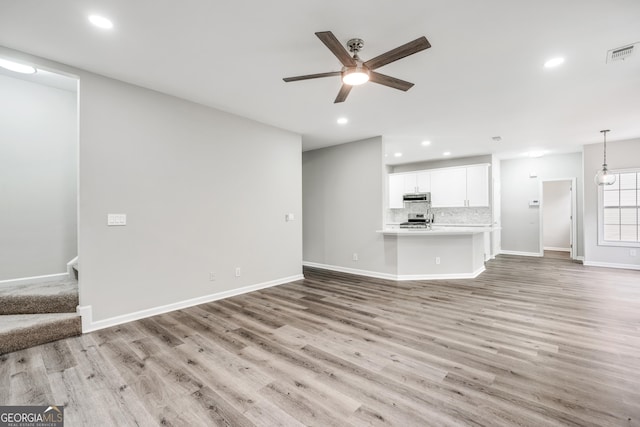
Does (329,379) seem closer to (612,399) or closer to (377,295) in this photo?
(612,399)

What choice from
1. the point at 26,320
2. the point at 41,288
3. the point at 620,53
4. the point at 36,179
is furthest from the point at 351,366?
the point at 36,179

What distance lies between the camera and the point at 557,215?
30.6 feet

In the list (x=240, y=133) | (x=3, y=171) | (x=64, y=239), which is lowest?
(x=64, y=239)

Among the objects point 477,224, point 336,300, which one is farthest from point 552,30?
point 477,224

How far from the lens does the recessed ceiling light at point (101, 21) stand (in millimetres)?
2225

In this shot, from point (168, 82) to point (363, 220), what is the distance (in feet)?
13.6

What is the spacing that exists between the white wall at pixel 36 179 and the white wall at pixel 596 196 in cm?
1038

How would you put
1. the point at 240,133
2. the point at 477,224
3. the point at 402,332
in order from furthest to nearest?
the point at 477,224 → the point at 240,133 → the point at 402,332

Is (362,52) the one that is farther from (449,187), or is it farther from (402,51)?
(449,187)

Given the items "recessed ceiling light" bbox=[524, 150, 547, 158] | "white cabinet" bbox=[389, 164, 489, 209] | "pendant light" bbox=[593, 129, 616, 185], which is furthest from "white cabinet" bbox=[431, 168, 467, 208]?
"pendant light" bbox=[593, 129, 616, 185]

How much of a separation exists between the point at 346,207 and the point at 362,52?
3692 millimetres

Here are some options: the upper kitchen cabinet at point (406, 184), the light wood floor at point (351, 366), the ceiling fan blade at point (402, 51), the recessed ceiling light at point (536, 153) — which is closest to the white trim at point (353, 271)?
the light wood floor at point (351, 366)

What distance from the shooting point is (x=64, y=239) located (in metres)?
3.90

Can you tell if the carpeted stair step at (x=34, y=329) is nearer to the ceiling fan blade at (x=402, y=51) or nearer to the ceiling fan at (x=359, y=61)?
the ceiling fan at (x=359, y=61)
